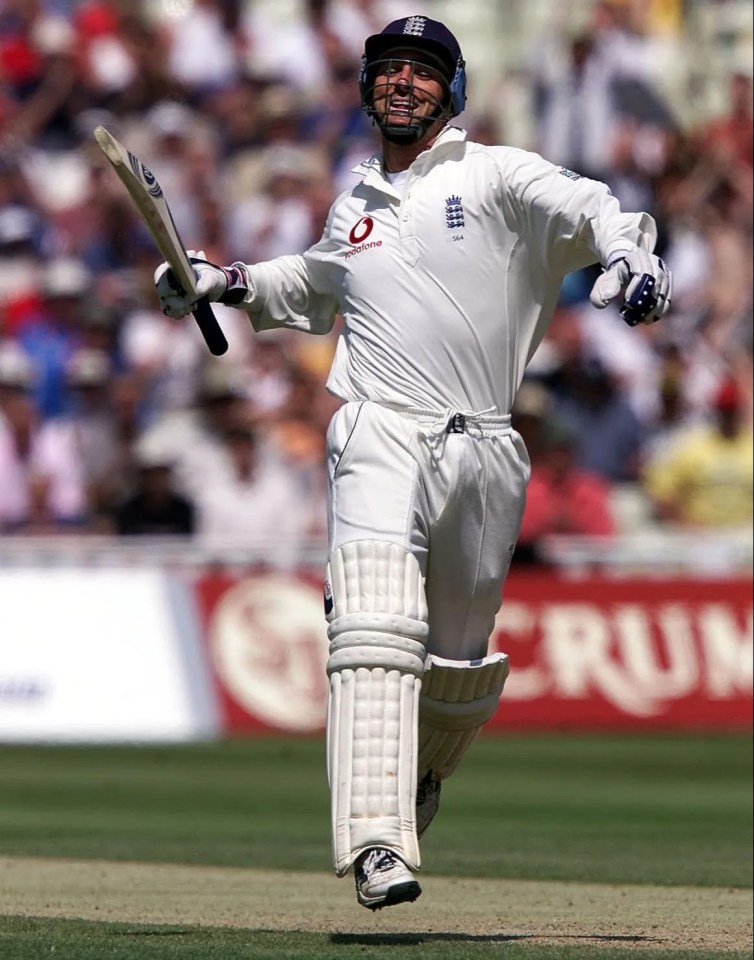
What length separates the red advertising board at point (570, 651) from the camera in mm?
→ 13625

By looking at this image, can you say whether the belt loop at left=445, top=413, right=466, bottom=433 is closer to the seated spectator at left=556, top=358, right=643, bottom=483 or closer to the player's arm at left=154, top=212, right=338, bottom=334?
the player's arm at left=154, top=212, right=338, bottom=334

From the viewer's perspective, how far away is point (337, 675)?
5.91m

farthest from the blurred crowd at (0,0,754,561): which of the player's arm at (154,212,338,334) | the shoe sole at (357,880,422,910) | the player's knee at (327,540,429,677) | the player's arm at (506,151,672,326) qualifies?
the shoe sole at (357,880,422,910)

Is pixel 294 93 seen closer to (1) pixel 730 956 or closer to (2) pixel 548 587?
(2) pixel 548 587

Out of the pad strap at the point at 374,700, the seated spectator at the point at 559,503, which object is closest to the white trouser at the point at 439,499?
the pad strap at the point at 374,700

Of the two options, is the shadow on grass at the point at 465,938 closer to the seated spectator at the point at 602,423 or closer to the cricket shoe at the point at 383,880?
the cricket shoe at the point at 383,880

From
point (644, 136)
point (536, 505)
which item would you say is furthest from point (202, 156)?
Result: point (536, 505)

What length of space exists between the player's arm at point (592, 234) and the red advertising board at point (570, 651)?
764 centimetres

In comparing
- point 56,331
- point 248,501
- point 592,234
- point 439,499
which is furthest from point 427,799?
point 56,331

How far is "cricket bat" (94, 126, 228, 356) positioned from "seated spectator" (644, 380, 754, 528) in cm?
827

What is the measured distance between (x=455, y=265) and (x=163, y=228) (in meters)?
0.84

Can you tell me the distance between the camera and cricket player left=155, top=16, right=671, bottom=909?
5.83 meters

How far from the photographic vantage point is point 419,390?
6.06 m

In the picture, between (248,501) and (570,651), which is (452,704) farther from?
(248,501)
